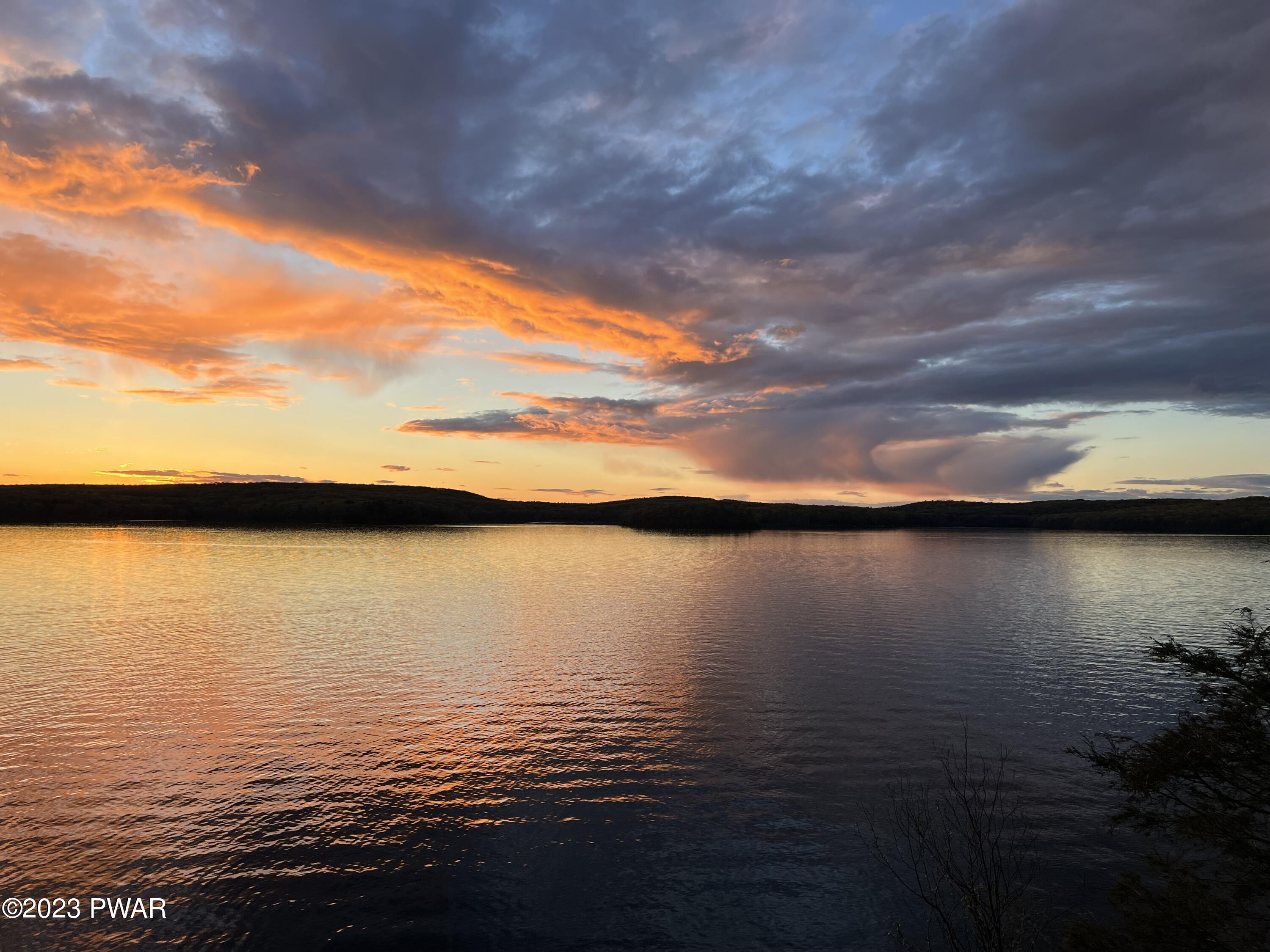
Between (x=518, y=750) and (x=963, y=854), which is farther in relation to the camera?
(x=518, y=750)

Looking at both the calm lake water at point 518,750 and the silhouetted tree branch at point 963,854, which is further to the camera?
the calm lake water at point 518,750

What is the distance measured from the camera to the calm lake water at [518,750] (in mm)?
15812

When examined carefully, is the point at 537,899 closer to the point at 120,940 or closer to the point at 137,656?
the point at 120,940

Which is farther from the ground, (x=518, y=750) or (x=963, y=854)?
(x=518, y=750)

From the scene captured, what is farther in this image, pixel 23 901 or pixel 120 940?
pixel 23 901

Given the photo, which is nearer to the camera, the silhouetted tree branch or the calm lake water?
the silhouetted tree branch

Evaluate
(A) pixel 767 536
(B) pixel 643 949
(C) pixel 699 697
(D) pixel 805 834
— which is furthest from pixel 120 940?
(A) pixel 767 536

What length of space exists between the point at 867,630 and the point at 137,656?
158 ft

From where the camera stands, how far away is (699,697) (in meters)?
32.7

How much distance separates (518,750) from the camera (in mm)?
25609

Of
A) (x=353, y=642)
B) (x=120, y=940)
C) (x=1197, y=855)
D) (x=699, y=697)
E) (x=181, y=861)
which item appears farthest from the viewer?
(x=353, y=642)

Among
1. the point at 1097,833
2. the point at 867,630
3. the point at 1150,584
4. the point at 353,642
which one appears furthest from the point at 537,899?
the point at 1150,584

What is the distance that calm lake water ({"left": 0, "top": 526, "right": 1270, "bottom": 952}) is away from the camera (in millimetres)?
15812

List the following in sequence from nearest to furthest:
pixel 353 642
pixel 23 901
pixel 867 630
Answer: pixel 23 901, pixel 353 642, pixel 867 630
